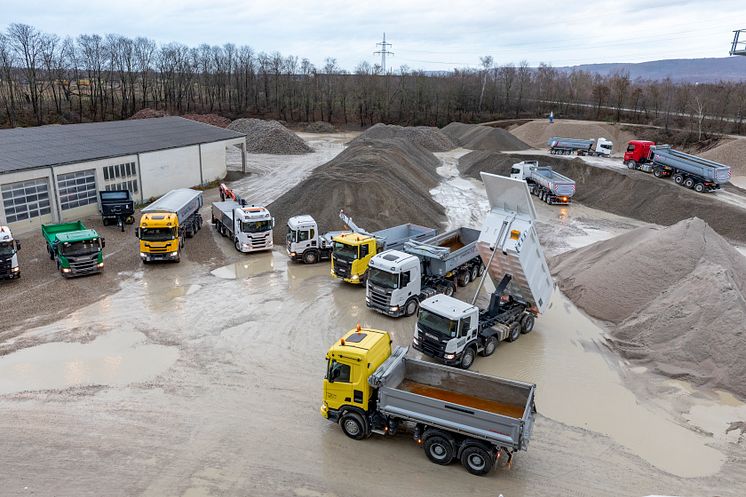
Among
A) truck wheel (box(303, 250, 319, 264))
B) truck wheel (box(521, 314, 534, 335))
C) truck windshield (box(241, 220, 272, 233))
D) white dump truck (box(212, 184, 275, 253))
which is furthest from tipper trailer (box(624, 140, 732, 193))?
truck windshield (box(241, 220, 272, 233))

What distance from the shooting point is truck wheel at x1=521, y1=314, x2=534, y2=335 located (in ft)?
59.2

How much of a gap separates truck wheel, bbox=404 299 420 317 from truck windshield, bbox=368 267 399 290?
1085 mm

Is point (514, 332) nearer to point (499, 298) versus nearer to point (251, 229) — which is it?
point (499, 298)

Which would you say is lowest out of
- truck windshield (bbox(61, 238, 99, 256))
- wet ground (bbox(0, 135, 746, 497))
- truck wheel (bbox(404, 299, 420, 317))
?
wet ground (bbox(0, 135, 746, 497))

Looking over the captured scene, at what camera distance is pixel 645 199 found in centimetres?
3678

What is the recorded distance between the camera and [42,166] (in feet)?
A: 94.7

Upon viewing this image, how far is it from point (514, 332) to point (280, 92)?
89.4 metres

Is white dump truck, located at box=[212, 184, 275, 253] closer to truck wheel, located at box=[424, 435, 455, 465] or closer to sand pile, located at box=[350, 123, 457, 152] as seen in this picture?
truck wheel, located at box=[424, 435, 455, 465]

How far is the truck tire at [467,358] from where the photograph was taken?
1555cm

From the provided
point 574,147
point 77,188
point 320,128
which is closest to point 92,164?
point 77,188

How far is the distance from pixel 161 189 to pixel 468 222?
21.2 m

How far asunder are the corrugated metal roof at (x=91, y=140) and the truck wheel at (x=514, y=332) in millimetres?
25964

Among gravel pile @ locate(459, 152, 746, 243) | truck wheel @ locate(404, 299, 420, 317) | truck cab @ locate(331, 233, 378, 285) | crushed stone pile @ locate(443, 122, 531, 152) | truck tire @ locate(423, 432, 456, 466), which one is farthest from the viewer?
crushed stone pile @ locate(443, 122, 531, 152)

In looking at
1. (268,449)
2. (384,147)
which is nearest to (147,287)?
(268,449)
